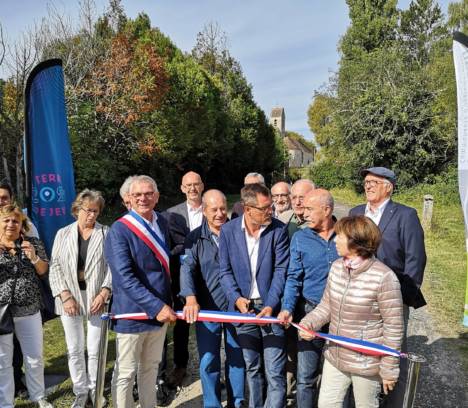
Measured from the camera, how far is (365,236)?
9.20 ft

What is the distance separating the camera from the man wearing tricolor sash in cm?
322

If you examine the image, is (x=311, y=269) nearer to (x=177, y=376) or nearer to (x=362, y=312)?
(x=362, y=312)

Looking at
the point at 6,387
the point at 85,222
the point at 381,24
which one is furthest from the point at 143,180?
the point at 381,24

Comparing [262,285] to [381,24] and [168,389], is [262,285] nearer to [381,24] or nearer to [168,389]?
[168,389]

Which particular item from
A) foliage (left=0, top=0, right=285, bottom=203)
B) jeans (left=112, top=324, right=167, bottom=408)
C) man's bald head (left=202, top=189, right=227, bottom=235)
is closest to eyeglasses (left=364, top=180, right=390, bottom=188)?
man's bald head (left=202, top=189, right=227, bottom=235)

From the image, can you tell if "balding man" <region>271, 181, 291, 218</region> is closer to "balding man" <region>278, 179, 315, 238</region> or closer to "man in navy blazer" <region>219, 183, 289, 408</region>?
"balding man" <region>278, 179, 315, 238</region>

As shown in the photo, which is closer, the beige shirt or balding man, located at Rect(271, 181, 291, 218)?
the beige shirt

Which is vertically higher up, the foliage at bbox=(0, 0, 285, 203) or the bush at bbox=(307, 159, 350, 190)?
the foliage at bbox=(0, 0, 285, 203)

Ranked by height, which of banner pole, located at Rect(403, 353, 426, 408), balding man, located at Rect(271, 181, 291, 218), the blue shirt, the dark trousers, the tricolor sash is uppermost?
balding man, located at Rect(271, 181, 291, 218)

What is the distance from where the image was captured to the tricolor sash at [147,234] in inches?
132

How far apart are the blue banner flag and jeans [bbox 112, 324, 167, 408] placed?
270 centimetres

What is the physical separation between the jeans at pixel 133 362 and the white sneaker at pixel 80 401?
664 millimetres

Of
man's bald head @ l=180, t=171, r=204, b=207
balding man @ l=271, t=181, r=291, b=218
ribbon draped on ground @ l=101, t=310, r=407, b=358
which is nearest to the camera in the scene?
ribbon draped on ground @ l=101, t=310, r=407, b=358

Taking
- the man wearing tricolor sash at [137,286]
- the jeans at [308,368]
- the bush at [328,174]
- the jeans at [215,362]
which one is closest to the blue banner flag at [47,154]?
the man wearing tricolor sash at [137,286]
